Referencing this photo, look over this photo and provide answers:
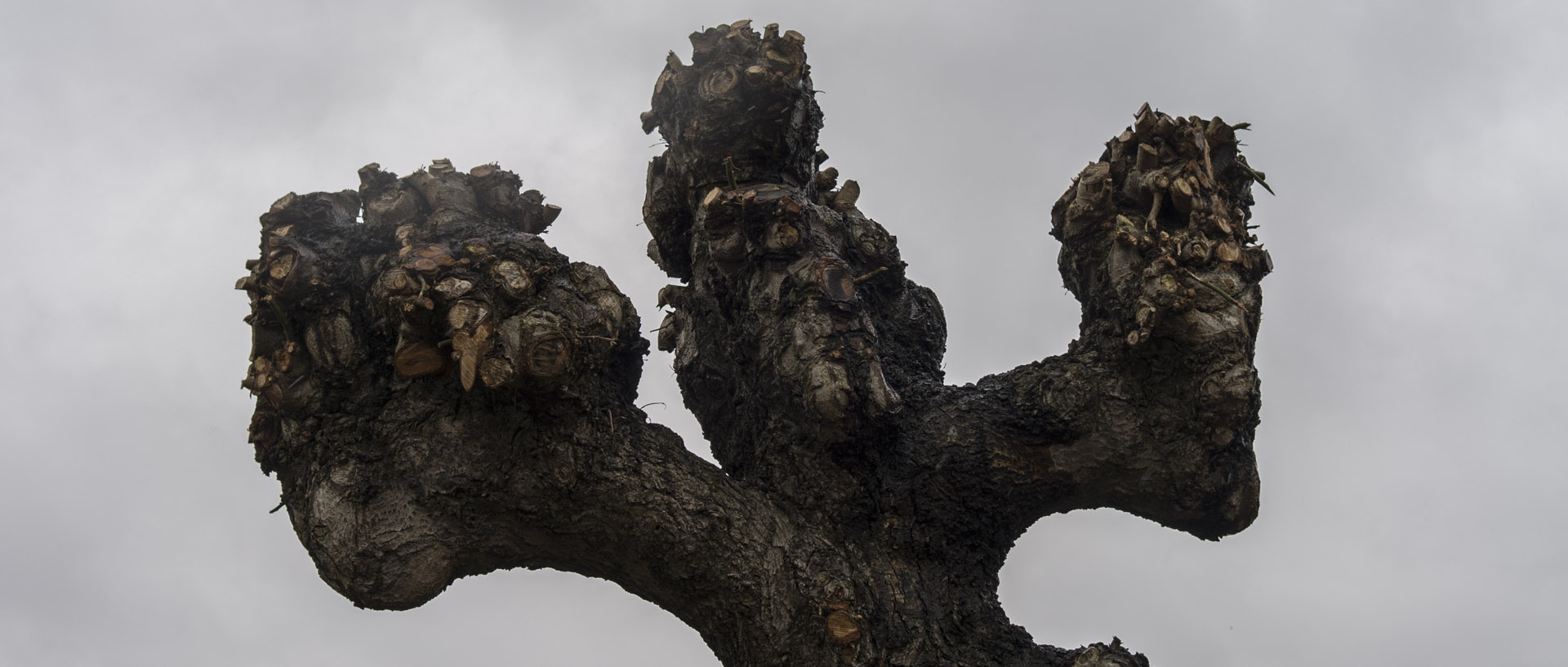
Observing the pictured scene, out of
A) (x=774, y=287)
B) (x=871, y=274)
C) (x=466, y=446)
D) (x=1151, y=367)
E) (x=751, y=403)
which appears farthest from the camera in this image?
(x=871, y=274)

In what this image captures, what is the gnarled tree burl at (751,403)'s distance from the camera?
3287 millimetres

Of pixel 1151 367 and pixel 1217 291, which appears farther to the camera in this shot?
pixel 1151 367

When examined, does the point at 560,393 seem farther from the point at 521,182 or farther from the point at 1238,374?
the point at 1238,374

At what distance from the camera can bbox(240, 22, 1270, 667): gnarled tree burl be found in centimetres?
329

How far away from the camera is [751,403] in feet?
12.8

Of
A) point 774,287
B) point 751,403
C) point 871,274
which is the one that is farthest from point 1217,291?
point 751,403

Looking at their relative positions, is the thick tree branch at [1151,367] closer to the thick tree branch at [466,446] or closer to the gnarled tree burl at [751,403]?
the gnarled tree burl at [751,403]

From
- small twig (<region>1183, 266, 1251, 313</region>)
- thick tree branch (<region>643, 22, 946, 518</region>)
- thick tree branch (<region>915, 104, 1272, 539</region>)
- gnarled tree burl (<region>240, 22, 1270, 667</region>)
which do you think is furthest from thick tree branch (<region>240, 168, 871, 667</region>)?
small twig (<region>1183, 266, 1251, 313</region>)

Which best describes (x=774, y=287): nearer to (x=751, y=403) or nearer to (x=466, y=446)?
(x=751, y=403)

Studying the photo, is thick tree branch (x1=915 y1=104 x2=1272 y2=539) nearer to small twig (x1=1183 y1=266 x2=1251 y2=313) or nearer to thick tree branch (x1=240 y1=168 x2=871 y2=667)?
→ small twig (x1=1183 y1=266 x2=1251 y2=313)

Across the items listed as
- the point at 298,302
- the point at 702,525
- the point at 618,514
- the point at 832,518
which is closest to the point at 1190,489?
the point at 832,518

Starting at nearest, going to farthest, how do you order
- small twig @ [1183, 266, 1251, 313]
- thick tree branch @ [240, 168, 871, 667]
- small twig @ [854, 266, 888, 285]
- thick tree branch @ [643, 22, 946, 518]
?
thick tree branch @ [240, 168, 871, 667] → small twig @ [1183, 266, 1251, 313] → thick tree branch @ [643, 22, 946, 518] → small twig @ [854, 266, 888, 285]

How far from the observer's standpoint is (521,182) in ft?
13.1

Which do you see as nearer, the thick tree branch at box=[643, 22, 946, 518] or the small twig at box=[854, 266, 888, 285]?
the thick tree branch at box=[643, 22, 946, 518]
